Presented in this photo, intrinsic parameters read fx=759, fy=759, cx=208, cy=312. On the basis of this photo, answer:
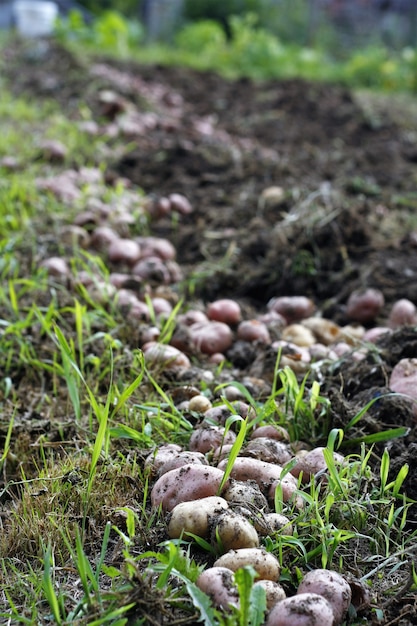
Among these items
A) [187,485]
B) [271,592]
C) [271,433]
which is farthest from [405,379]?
[271,592]

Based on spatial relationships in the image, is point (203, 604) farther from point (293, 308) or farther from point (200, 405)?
point (293, 308)

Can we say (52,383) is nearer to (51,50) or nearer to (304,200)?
(304,200)

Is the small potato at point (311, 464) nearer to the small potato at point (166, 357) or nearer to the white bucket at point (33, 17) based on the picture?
the small potato at point (166, 357)

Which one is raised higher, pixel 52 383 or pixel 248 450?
pixel 248 450

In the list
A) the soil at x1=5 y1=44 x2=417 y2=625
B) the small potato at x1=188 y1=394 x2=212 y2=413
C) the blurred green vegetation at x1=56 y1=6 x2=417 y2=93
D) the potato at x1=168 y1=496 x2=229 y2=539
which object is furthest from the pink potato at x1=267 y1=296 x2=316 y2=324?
the blurred green vegetation at x1=56 y1=6 x2=417 y2=93

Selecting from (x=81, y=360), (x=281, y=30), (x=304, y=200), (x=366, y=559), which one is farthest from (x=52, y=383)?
(x=281, y=30)
